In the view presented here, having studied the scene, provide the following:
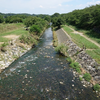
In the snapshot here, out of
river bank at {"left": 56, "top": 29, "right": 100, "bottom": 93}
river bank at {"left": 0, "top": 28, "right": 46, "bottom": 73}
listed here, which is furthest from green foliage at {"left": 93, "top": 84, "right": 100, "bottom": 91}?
river bank at {"left": 0, "top": 28, "right": 46, "bottom": 73}

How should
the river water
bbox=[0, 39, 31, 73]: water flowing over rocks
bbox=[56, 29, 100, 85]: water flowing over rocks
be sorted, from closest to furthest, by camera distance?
the river water → bbox=[56, 29, 100, 85]: water flowing over rocks → bbox=[0, 39, 31, 73]: water flowing over rocks

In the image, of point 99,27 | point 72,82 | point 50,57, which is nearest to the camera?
point 72,82

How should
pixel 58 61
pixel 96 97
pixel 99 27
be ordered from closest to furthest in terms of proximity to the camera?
pixel 96 97 < pixel 58 61 < pixel 99 27

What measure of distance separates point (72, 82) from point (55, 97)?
150 inches

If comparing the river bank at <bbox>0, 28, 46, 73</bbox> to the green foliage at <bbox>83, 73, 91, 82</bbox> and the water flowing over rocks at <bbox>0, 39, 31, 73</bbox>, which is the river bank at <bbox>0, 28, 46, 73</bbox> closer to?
the water flowing over rocks at <bbox>0, 39, 31, 73</bbox>

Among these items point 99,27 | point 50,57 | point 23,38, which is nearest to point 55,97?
point 50,57

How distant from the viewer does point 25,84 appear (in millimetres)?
14219

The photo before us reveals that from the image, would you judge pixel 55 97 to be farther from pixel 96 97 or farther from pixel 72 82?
pixel 96 97

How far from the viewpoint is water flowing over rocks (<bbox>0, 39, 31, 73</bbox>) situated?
19.4 metres

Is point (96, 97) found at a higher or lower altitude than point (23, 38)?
lower

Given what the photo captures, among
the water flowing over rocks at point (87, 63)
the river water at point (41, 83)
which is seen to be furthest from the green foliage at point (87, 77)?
the river water at point (41, 83)

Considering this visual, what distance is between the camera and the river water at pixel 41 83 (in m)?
12.3

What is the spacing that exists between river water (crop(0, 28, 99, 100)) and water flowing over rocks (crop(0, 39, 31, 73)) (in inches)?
48.1

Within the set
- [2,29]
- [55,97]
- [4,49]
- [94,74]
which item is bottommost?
[55,97]
